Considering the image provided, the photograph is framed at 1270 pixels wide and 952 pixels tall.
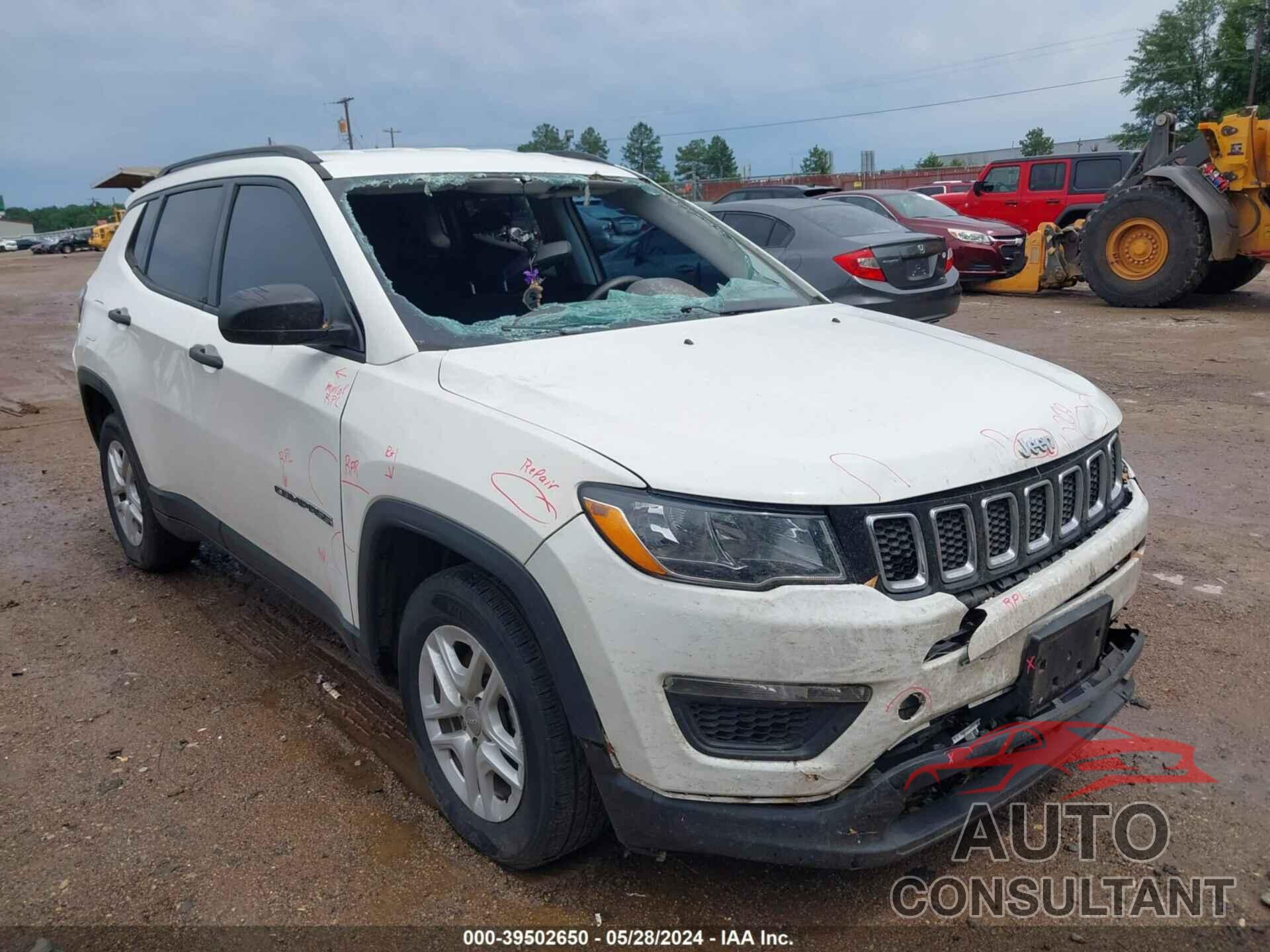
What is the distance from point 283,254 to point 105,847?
182cm

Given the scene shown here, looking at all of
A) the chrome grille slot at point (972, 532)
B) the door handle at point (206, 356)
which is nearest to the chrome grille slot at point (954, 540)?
the chrome grille slot at point (972, 532)

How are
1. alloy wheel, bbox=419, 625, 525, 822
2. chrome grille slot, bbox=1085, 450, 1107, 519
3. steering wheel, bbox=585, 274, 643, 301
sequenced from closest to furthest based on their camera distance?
alloy wheel, bbox=419, 625, 525, 822, chrome grille slot, bbox=1085, 450, 1107, 519, steering wheel, bbox=585, 274, 643, 301

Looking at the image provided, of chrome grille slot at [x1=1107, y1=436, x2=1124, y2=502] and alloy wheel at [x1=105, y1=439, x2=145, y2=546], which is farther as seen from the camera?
alloy wheel at [x1=105, y1=439, x2=145, y2=546]

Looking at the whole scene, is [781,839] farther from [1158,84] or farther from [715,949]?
[1158,84]

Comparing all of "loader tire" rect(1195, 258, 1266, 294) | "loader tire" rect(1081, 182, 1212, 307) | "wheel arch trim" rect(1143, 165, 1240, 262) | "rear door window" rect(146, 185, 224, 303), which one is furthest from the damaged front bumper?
"loader tire" rect(1195, 258, 1266, 294)

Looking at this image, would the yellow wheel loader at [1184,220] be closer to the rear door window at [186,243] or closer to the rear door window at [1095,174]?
the rear door window at [1095,174]

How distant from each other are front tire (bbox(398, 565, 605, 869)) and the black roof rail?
1.51 m

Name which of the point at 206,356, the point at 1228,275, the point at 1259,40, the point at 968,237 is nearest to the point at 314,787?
the point at 206,356

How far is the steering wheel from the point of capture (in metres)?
3.65

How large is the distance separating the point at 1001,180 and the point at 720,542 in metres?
16.8

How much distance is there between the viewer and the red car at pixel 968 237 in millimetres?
13742

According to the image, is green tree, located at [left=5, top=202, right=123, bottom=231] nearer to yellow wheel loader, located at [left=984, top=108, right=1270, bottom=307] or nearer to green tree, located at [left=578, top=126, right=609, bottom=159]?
green tree, located at [left=578, top=126, right=609, bottom=159]

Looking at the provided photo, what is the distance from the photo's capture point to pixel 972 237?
45.6 feet

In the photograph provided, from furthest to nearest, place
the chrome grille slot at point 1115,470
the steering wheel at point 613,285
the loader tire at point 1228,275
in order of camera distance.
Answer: the loader tire at point 1228,275 → the steering wheel at point 613,285 → the chrome grille slot at point 1115,470
